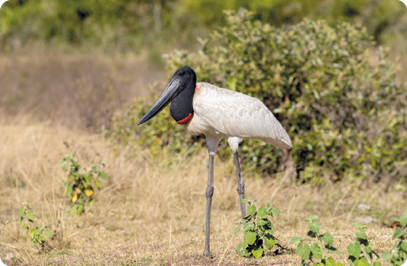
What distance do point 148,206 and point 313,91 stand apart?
2.95m

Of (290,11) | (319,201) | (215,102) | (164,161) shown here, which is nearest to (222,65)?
(164,161)

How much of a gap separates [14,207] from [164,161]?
2.17 meters

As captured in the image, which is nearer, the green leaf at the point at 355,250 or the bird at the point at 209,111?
the green leaf at the point at 355,250

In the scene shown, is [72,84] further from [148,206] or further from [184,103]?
[184,103]

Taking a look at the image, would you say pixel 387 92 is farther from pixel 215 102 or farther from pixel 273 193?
pixel 215 102

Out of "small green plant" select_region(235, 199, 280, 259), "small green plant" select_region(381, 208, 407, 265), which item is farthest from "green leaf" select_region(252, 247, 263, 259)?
"small green plant" select_region(381, 208, 407, 265)

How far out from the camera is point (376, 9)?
24.0m

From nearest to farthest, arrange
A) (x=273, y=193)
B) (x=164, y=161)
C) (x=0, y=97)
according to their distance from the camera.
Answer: (x=273, y=193) → (x=164, y=161) → (x=0, y=97)

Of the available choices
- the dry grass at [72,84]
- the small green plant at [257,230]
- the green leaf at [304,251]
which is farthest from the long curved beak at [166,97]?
the dry grass at [72,84]

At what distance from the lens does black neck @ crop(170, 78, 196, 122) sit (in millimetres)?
4340

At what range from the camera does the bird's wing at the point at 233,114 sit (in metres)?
4.37

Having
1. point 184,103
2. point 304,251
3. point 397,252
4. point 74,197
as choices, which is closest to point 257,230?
point 304,251

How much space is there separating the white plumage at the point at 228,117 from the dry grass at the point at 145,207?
1.08 m

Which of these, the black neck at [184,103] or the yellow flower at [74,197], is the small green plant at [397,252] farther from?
the yellow flower at [74,197]
